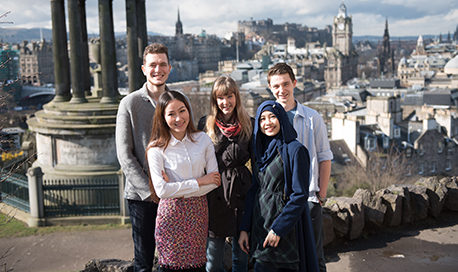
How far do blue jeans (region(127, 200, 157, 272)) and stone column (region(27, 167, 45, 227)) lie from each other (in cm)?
729

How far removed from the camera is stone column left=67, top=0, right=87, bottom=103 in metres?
11.7

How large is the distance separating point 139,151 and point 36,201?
7.55 meters

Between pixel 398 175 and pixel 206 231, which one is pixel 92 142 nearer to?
pixel 206 231

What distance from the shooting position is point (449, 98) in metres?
56.1

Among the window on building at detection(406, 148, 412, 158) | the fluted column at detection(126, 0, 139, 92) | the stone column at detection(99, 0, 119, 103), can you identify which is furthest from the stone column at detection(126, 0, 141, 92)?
the window on building at detection(406, 148, 412, 158)

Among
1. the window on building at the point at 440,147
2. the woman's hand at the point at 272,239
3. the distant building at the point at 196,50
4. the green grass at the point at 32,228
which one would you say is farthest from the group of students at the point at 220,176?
the distant building at the point at 196,50

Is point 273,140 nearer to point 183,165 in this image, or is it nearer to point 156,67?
point 183,165

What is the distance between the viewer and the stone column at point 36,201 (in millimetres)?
10391

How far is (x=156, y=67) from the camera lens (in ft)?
12.9

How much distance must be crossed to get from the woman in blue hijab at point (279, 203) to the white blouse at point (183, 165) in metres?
0.38

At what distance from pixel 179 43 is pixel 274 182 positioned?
504 ft

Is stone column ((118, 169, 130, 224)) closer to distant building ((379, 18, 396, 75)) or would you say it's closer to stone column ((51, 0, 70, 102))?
stone column ((51, 0, 70, 102))

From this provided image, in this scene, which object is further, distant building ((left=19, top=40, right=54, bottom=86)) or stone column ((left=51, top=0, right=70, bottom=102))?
distant building ((left=19, top=40, right=54, bottom=86))

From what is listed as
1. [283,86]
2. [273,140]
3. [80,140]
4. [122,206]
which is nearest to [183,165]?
[273,140]
